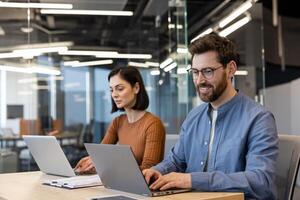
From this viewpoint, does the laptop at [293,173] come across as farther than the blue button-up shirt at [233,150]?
Yes

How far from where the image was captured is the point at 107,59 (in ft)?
22.7

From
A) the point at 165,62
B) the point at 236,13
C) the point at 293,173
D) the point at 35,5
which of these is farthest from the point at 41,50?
the point at 293,173

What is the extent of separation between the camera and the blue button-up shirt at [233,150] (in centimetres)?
147

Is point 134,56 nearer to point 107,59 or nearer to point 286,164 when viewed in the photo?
point 107,59

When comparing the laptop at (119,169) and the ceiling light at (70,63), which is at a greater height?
the ceiling light at (70,63)

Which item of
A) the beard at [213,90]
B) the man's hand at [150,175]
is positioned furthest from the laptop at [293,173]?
the man's hand at [150,175]

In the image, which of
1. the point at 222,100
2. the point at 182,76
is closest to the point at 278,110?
the point at 182,76

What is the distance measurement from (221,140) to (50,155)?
84 centimetres

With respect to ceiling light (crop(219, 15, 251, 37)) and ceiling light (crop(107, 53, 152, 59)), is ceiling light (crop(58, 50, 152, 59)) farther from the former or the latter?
ceiling light (crop(219, 15, 251, 37))

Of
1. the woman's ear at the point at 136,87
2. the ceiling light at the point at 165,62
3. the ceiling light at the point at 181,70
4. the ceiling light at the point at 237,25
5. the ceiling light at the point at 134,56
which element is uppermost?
the ceiling light at the point at 237,25

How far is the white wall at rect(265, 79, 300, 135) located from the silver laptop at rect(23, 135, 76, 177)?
359 cm

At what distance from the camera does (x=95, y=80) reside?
26.4 ft

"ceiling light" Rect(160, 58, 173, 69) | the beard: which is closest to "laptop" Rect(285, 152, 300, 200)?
the beard

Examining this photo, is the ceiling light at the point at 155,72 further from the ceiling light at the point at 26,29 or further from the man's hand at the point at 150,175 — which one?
the man's hand at the point at 150,175
